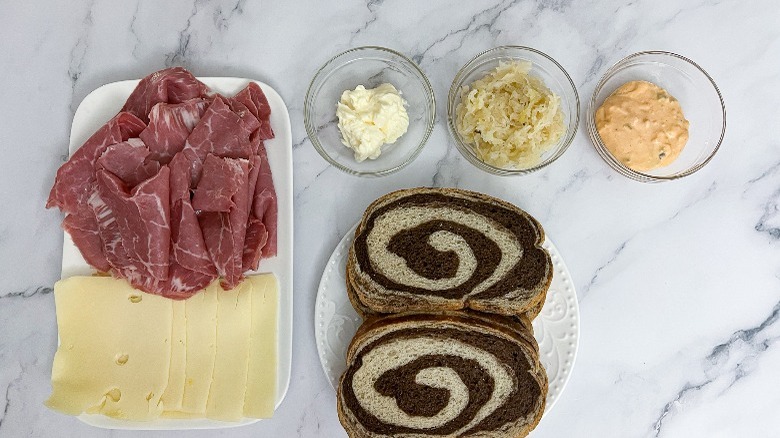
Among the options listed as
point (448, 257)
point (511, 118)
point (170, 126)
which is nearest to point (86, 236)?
point (170, 126)

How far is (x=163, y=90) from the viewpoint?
5.92 feet

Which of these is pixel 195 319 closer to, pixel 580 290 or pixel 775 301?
pixel 580 290

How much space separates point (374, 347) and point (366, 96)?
0.71 m

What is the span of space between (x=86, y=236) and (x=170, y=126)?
1.34 ft

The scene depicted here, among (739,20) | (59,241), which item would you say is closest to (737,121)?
(739,20)

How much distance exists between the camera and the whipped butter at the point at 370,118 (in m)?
1.75

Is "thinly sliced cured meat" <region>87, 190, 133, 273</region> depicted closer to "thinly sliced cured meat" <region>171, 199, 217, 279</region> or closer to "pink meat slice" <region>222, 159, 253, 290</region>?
"thinly sliced cured meat" <region>171, 199, 217, 279</region>

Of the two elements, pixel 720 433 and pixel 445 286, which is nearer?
pixel 445 286

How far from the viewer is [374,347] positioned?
1.68 metres

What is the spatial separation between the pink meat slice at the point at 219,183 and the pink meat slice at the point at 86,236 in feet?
1.09

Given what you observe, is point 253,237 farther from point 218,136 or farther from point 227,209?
point 218,136

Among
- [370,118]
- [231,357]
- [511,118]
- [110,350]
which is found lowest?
[110,350]

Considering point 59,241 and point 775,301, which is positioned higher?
point 775,301

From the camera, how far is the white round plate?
5.83 ft
